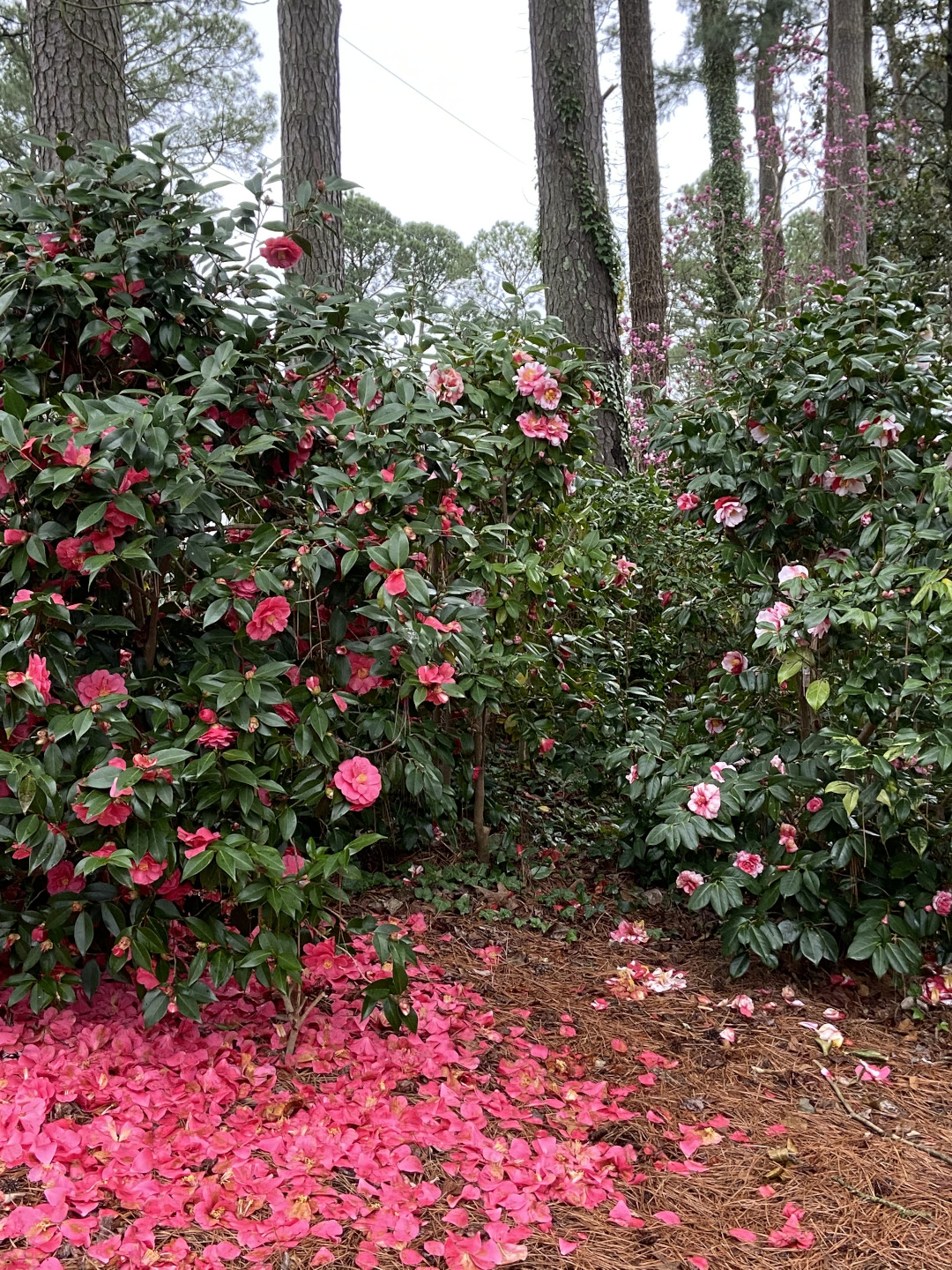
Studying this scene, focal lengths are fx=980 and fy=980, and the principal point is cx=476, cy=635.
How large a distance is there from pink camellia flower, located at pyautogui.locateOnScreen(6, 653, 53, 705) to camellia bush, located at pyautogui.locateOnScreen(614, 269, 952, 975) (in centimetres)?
139

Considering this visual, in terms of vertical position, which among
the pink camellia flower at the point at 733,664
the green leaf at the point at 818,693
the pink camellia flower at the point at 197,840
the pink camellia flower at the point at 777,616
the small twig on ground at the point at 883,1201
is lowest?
the small twig on ground at the point at 883,1201

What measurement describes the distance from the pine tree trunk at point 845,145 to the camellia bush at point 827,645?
20.3 feet

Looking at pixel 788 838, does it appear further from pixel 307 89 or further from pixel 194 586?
pixel 307 89

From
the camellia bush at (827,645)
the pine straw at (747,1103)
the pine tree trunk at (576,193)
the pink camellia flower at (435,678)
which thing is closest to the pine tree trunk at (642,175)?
the pine tree trunk at (576,193)

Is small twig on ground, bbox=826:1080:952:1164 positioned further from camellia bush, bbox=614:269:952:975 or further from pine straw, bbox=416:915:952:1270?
camellia bush, bbox=614:269:952:975

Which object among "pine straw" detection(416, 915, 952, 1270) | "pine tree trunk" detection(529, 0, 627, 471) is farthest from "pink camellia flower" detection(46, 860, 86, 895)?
"pine tree trunk" detection(529, 0, 627, 471)

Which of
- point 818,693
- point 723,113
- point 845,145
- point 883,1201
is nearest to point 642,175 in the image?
point 845,145

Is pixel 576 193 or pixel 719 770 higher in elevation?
pixel 576 193

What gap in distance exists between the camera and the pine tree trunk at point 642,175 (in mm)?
6703

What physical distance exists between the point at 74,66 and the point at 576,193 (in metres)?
2.36

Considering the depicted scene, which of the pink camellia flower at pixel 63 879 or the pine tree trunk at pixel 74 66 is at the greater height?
the pine tree trunk at pixel 74 66

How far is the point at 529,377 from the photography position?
8.29 feet

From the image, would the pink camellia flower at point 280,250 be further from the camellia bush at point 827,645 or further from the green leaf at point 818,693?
the green leaf at point 818,693

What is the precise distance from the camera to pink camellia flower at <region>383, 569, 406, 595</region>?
1.79m
